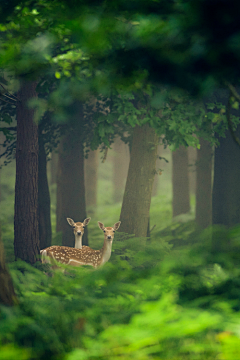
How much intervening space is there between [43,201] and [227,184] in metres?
5.48

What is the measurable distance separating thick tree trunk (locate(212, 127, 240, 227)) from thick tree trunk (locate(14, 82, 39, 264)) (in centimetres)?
480

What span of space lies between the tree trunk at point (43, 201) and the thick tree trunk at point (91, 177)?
9.13m

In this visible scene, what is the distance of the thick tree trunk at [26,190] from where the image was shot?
8703 mm

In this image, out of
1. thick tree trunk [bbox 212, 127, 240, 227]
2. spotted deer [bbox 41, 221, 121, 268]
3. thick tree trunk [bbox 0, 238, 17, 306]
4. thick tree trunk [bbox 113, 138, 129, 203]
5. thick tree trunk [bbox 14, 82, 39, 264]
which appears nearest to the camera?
thick tree trunk [bbox 0, 238, 17, 306]

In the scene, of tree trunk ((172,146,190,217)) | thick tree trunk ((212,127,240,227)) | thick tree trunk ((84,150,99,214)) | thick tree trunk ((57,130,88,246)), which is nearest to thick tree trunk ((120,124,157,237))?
thick tree trunk ((212,127,240,227))

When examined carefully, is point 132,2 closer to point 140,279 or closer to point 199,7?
point 199,7

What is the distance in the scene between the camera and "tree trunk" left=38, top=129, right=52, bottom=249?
11922 millimetres

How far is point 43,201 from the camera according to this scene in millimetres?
12055

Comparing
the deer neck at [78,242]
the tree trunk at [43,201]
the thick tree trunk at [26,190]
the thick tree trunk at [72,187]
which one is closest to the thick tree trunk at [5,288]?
the thick tree trunk at [26,190]

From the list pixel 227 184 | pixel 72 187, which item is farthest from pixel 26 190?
pixel 227 184

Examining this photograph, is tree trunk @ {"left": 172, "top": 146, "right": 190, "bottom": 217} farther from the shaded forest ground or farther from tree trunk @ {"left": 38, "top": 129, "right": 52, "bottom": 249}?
tree trunk @ {"left": 38, "top": 129, "right": 52, "bottom": 249}

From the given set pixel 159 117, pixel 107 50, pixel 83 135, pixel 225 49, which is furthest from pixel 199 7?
A: pixel 83 135

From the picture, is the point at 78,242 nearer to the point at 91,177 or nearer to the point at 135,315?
the point at 135,315

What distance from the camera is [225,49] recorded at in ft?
12.7
